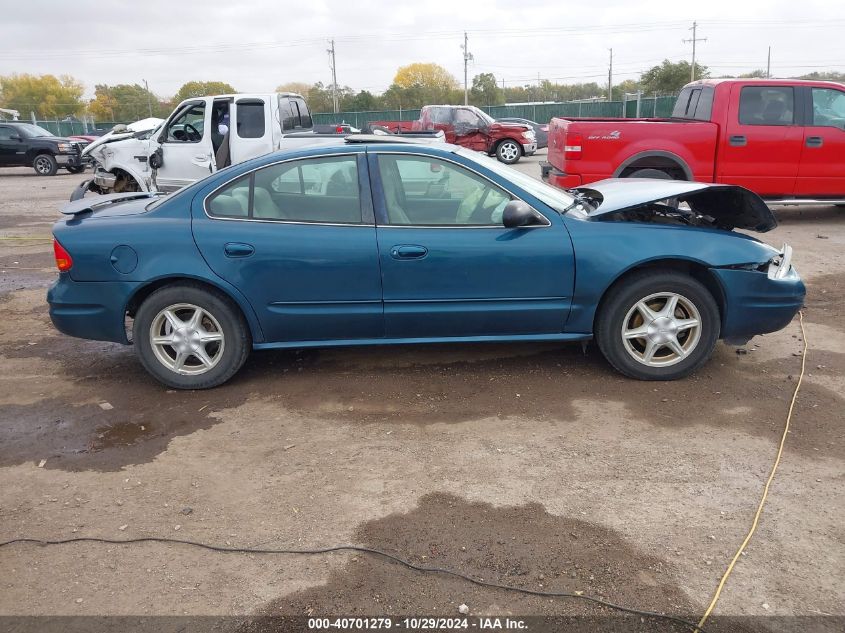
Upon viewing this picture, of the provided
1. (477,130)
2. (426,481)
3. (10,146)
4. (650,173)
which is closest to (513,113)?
(477,130)

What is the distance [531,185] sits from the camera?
4770mm

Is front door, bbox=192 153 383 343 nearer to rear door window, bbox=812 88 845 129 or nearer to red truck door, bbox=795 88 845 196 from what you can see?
red truck door, bbox=795 88 845 196

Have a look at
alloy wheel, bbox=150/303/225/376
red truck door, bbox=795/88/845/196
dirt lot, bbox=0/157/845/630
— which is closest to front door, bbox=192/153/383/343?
alloy wheel, bbox=150/303/225/376

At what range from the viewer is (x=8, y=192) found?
703 inches

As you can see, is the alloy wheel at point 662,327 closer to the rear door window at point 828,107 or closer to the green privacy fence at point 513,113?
the rear door window at point 828,107

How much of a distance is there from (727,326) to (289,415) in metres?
2.90

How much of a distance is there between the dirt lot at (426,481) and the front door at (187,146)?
20.6 ft

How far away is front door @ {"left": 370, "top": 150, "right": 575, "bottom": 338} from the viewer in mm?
4367

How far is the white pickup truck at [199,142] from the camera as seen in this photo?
10.8 m

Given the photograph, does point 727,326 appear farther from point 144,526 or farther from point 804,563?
point 144,526

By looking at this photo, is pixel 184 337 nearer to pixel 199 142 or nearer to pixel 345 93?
pixel 199 142

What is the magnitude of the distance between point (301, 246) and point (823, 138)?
27.8 feet

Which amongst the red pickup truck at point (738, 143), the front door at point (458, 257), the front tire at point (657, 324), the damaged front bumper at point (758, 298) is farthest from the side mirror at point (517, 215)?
the red pickup truck at point (738, 143)

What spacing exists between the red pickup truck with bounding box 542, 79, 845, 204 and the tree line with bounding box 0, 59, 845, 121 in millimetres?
40039
